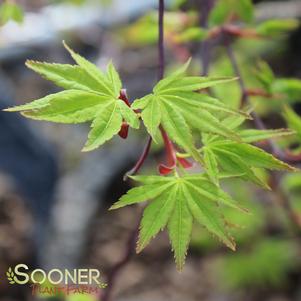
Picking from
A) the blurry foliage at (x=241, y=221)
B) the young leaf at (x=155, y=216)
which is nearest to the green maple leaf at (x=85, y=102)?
the young leaf at (x=155, y=216)

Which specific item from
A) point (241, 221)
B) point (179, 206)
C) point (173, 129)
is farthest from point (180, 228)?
point (241, 221)

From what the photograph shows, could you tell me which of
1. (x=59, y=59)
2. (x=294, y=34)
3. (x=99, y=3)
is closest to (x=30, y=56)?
(x=59, y=59)

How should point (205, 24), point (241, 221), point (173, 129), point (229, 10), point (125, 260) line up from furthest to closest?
1. point (241, 221)
2. point (205, 24)
3. point (229, 10)
4. point (125, 260)
5. point (173, 129)

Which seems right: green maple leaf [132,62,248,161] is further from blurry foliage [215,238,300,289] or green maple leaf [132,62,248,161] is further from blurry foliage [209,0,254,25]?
blurry foliage [215,238,300,289]

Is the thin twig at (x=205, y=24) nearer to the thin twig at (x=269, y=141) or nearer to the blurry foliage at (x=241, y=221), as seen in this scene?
the thin twig at (x=269, y=141)

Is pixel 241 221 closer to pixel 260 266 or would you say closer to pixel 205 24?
pixel 260 266

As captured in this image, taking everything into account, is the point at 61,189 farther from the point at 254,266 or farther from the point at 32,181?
the point at 254,266
